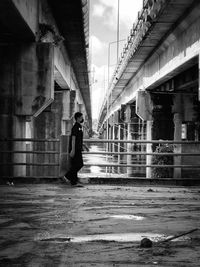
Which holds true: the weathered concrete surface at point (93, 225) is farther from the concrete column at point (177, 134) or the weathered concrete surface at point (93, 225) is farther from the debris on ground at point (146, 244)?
the concrete column at point (177, 134)

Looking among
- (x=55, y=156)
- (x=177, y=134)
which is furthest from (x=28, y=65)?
(x=55, y=156)

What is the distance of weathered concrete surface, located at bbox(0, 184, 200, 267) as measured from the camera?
180 inches

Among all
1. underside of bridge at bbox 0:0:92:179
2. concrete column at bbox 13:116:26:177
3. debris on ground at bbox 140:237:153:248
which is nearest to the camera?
debris on ground at bbox 140:237:153:248

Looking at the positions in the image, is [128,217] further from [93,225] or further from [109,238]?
[109,238]

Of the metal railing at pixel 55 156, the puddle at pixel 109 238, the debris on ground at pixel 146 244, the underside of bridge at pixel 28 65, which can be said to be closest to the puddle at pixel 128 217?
the puddle at pixel 109 238

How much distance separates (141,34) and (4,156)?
20.4ft

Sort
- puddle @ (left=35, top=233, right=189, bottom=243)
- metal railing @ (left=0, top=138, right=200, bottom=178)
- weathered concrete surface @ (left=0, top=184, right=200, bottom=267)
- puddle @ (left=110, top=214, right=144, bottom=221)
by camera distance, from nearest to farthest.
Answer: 1. weathered concrete surface @ (left=0, top=184, right=200, bottom=267)
2. puddle @ (left=35, top=233, right=189, bottom=243)
3. puddle @ (left=110, top=214, right=144, bottom=221)
4. metal railing @ (left=0, top=138, right=200, bottom=178)

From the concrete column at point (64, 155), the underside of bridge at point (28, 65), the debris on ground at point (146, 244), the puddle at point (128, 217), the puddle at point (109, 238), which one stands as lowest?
the puddle at point (128, 217)

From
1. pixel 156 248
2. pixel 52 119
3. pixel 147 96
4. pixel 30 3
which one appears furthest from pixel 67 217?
pixel 52 119

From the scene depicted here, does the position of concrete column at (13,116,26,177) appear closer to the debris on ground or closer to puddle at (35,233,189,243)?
puddle at (35,233,189,243)

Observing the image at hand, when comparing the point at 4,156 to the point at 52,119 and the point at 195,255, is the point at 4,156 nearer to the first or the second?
the point at 195,255

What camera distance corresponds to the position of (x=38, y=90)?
41.9ft

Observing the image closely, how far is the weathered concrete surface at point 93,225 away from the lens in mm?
4570

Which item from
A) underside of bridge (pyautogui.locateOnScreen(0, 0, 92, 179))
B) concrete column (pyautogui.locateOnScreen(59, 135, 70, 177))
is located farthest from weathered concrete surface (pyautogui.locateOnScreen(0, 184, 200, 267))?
underside of bridge (pyautogui.locateOnScreen(0, 0, 92, 179))
